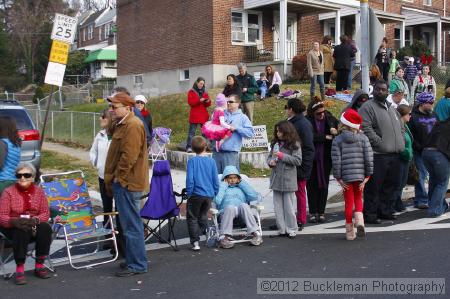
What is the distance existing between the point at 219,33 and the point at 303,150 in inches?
741

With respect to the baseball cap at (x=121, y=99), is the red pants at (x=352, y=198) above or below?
below

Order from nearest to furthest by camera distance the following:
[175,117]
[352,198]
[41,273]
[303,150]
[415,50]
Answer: [41,273]
[352,198]
[303,150]
[175,117]
[415,50]

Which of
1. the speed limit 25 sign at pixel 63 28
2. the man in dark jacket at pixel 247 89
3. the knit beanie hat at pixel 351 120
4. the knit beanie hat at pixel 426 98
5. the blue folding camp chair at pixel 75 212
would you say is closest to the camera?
the blue folding camp chair at pixel 75 212

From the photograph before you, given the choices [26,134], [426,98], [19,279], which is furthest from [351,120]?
[26,134]

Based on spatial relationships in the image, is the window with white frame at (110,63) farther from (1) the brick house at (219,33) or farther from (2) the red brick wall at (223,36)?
(2) the red brick wall at (223,36)

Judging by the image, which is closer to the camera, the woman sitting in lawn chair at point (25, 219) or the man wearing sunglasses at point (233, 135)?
the woman sitting in lawn chair at point (25, 219)

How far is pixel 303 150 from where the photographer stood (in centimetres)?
877

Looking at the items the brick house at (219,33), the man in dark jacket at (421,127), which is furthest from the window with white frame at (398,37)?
the man in dark jacket at (421,127)

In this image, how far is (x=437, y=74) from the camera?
27938mm

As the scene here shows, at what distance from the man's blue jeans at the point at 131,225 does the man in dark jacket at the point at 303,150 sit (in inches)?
119

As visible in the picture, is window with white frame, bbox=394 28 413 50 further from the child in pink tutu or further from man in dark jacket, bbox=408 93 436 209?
the child in pink tutu

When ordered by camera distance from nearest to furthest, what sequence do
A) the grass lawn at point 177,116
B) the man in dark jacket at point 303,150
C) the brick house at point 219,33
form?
the man in dark jacket at point 303,150 → the grass lawn at point 177,116 → the brick house at point 219,33

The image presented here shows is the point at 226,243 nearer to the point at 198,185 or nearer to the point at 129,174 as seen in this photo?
the point at 198,185

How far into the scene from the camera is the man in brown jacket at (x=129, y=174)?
6359 mm
